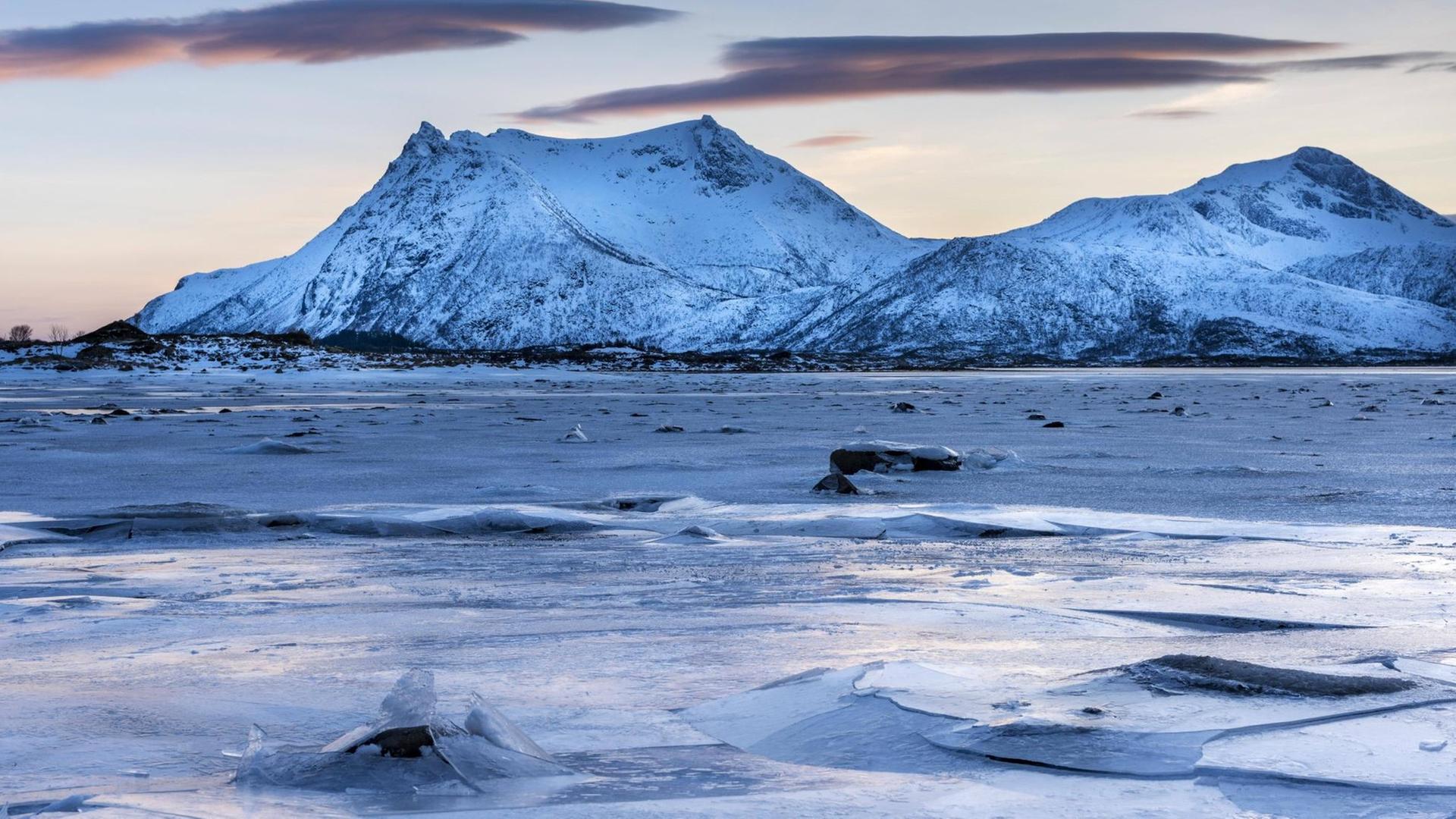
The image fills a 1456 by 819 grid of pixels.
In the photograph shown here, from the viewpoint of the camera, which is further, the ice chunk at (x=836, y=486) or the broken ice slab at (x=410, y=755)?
the ice chunk at (x=836, y=486)

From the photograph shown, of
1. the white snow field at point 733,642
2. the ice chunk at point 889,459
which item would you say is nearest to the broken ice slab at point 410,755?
the white snow field at point 733,642

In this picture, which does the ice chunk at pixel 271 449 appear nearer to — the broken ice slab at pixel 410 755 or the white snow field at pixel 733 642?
the white snow field at pixel 733 642

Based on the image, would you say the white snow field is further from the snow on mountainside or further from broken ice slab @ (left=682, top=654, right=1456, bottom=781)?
the snow on mountainside

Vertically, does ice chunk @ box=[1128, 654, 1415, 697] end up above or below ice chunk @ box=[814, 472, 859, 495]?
above

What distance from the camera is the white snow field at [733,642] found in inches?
113

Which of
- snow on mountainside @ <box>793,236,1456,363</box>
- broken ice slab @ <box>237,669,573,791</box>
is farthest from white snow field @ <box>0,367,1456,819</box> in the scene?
snow on mountainside @ <box>793,236,1456,363</box>

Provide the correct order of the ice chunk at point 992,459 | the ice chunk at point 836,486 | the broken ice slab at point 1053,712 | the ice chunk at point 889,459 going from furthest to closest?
1. the ice chunk at point 992,459
2. the ice chunk at point 889,459
3. the ice chunk at point 836,486
4. the broken ice slab at point 1053,712

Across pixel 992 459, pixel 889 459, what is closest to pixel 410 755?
pixel 889 459

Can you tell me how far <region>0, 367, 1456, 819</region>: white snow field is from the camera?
2869mm

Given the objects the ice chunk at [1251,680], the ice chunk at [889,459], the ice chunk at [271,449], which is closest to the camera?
the ice chunk at [1251,680]

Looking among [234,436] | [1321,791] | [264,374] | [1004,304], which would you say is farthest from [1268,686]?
[1004,304]

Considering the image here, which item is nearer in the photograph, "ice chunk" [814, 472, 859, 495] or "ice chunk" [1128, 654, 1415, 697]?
"ice chunk" [1128, 654, 1415, 697]

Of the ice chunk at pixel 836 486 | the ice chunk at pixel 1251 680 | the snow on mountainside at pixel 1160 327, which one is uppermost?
the snow on mountainside at pixel 1160 327

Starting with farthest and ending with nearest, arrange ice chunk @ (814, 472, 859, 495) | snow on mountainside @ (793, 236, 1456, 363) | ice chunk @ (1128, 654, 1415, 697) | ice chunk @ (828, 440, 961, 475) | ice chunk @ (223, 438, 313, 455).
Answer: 1. snow on mountainside @ (793, 236, 1456, 363)
2. ice chunk @ (223, 438, 313, 455)
3. ice chunk @ (828, 440, 961, 475)
4. ice chunk @ (814, 472, 859, 495)
5. ice chunk @ (1128, 654, 1415, 697)
